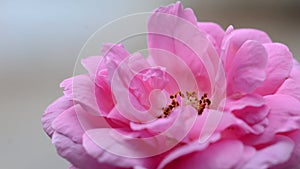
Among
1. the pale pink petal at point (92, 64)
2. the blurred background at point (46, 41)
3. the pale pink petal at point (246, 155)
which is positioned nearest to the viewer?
the pale pink petal at point (246, 155)

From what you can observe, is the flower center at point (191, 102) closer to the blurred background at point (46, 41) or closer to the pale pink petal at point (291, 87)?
the pale pink petal at point (291, 87)

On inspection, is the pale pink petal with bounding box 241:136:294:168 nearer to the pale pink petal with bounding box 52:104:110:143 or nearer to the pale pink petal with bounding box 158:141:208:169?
the pale pink petal with bounding box 158:141:208:169

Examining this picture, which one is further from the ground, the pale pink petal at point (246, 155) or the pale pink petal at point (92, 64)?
the pale pink petal at point (92, 64)

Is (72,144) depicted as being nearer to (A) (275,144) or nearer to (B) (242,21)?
(A) (275,144)

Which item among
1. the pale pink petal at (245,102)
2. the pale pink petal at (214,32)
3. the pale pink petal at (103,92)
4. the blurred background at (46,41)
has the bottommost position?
the blurred background at (46,41)

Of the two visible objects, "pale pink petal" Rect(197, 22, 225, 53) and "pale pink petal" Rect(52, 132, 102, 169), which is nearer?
"pale pink petal" Rect(52, 132, 102, 169)

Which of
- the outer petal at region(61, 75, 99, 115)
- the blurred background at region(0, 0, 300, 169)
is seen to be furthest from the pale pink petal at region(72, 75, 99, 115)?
the blurred background at region(0, 0, 300, 169)

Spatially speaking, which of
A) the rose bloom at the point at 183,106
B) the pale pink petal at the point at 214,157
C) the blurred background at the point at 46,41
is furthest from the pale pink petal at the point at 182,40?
the blurred background at the point at 46,41
